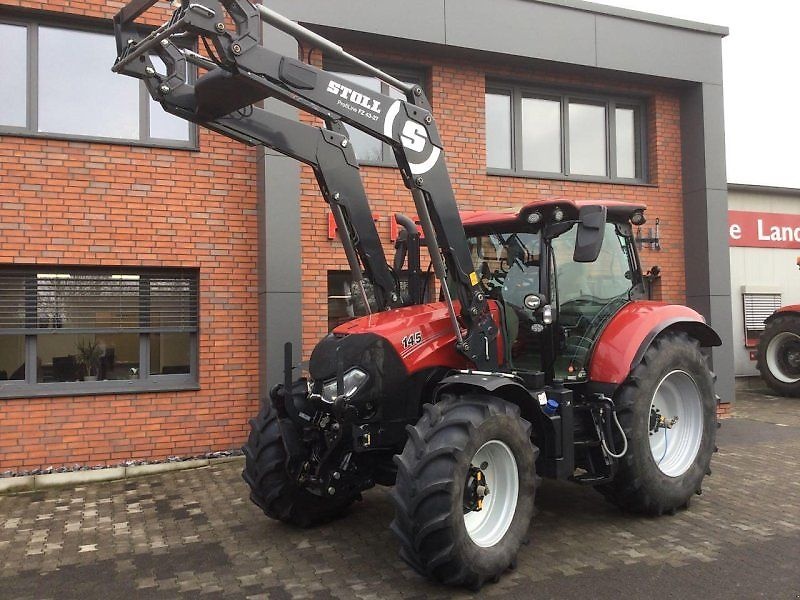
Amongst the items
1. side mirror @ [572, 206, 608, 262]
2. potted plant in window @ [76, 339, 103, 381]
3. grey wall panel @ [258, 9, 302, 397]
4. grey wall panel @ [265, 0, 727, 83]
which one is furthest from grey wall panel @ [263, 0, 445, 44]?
side mirror @ [572, 206, 608, 262]

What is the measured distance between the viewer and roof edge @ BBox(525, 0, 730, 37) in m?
9.00

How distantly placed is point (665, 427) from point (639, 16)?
622 cm

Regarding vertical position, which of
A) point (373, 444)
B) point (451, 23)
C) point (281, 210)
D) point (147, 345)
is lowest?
point (373, 444)

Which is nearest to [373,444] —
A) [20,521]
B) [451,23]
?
[20,521]

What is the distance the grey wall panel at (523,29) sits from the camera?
848 centimetres

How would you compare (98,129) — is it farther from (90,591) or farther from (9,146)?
(90,591)

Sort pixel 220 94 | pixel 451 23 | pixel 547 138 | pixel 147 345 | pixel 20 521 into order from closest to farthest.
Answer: pixel 220 94
pixel 20 521
pixel 147 345
pixel 451 23
pixel 547 138

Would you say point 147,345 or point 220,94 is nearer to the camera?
point 220,94

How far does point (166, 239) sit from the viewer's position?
24.7ft

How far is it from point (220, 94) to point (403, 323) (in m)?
1.87

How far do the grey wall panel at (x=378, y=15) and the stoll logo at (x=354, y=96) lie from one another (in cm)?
381

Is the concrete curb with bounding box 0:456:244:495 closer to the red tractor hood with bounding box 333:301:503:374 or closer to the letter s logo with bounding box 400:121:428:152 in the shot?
the red tractor hood with bounding box 333:301:503:374

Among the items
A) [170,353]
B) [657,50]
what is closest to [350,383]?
[170,353]

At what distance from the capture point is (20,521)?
5746mm
